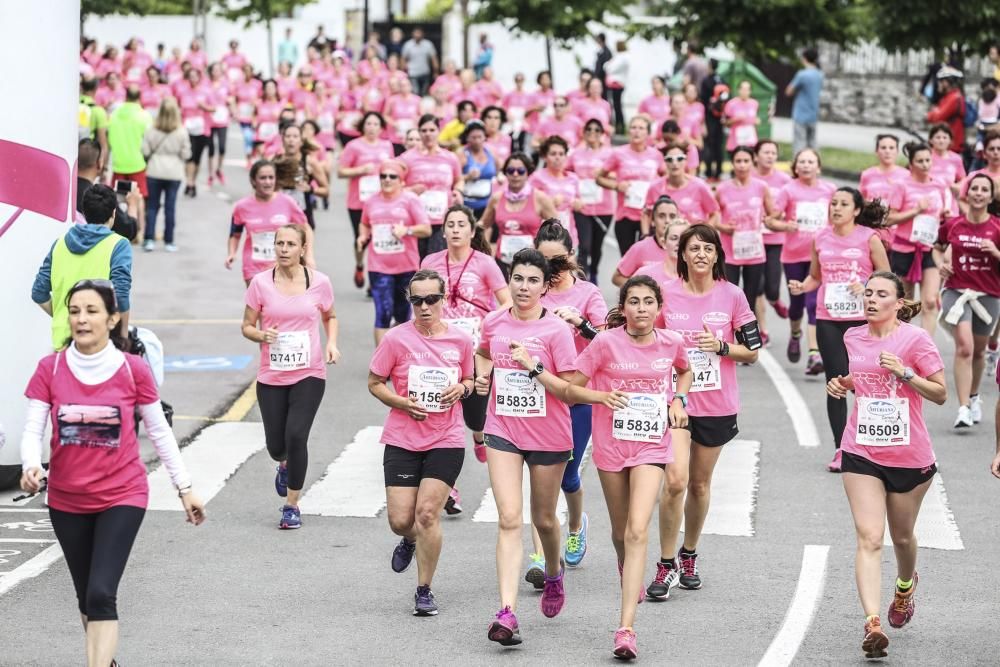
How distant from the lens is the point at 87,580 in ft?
25.0

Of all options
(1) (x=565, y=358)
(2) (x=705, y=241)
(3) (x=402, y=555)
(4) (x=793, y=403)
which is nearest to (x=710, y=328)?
(2) (x=705, y=241)

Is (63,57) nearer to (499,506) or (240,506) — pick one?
(240,506)

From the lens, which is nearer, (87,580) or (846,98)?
(87,580)

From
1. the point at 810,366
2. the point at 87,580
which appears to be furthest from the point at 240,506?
the point at 810,366

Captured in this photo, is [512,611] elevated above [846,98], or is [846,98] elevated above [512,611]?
[846,98]

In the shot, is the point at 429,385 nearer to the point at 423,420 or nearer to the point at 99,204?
the point at 423,420

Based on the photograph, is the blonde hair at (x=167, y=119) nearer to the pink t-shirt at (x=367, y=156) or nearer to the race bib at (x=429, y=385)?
the pink t-shirt at (x=367, y=156)

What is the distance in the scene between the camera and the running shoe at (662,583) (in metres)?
9.55

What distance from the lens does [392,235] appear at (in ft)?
50.0

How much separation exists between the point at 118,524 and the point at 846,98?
1499 inches

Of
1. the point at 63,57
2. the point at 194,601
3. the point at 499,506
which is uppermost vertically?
the point at 63,57

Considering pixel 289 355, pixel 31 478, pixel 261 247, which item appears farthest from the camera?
pixel 261 247

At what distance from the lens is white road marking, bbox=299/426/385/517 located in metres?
11.5

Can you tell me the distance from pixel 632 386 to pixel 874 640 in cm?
164
